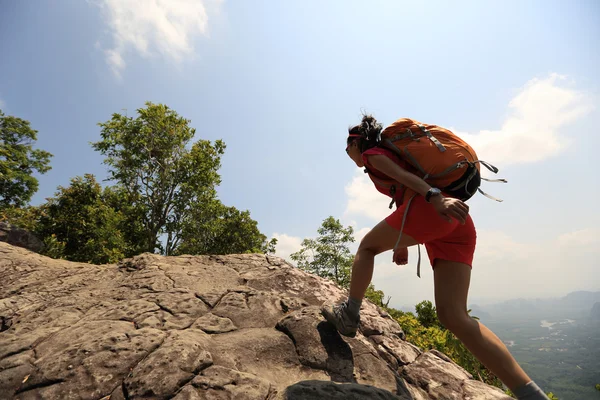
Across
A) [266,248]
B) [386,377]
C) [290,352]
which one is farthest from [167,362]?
[266,248]

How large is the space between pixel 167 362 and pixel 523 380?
2184 mm

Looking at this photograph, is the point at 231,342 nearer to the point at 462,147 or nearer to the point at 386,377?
the point at 386,377

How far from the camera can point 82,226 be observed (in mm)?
12422

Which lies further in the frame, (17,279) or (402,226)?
(17,279)

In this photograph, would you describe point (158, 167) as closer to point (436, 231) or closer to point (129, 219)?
point (129, 219)

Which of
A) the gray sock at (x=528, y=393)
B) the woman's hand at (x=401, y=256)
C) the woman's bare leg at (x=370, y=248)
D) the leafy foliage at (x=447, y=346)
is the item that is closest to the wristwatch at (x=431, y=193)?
the woman's bare leg at (x=370, y=248)

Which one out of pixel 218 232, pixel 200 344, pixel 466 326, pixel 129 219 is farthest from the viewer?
pixel 218 232

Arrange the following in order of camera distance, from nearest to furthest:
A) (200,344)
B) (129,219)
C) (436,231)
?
(436,231) → (200,344) → (129,219)

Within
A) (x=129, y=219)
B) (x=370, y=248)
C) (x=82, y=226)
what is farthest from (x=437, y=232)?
(x=129, y=219)

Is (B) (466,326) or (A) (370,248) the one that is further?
(A) (370,248)

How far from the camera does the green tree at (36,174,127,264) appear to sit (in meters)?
11.9

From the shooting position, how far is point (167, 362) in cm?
187

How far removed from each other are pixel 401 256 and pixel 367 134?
3.74 ft

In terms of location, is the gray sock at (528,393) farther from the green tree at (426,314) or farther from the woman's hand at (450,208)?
the green tree at (426,314)
